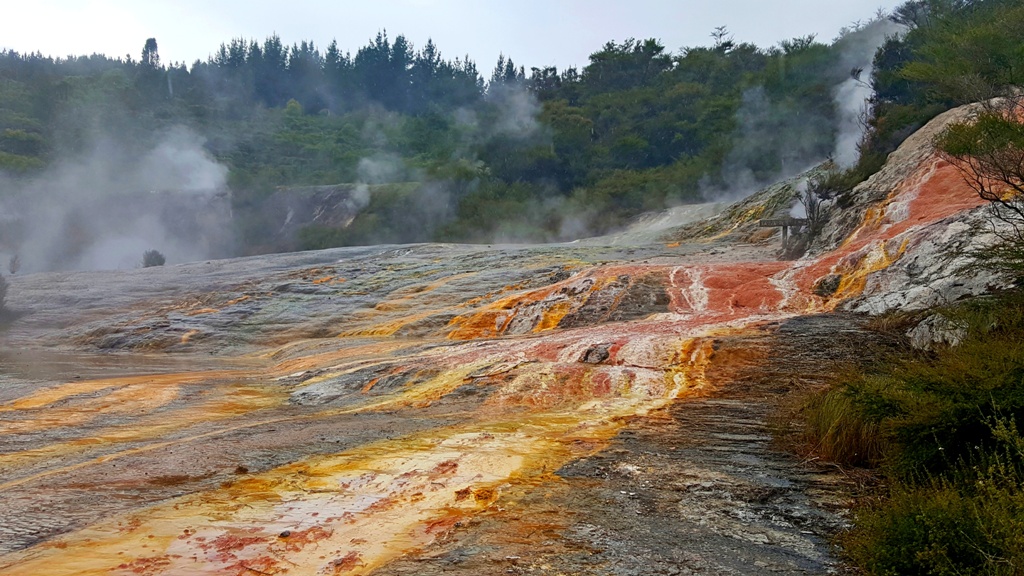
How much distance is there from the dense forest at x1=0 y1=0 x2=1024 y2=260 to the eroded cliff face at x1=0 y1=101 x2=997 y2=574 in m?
5.22

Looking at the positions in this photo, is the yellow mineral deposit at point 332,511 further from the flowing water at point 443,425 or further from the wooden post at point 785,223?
the wooden post at point 785,223

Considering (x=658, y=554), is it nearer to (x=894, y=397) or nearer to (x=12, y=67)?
(x=894, y=397)

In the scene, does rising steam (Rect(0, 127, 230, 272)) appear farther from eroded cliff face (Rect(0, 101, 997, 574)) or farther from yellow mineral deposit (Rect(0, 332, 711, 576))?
yellow mineral deposit (Rect(0, 332, 711, 576))

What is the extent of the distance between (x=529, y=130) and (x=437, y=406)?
41221 millimetres

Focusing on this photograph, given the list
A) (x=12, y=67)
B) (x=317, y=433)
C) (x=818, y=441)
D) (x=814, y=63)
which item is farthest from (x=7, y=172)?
(x=818, y=441)

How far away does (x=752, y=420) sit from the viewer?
788 cm

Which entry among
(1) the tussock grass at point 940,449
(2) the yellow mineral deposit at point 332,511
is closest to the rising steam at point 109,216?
(2) the yellow mineral deposit at point 332,511

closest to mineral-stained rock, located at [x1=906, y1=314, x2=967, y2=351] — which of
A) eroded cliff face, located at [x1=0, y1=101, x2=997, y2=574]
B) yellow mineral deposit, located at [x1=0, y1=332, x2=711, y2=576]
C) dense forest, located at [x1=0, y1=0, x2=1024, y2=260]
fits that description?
eroded cliff face, located at [x1=0, y1=101, x2=997, y2=574]

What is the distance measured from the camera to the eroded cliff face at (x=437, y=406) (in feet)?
15.2

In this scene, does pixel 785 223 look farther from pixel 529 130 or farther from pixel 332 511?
pixel 529 130

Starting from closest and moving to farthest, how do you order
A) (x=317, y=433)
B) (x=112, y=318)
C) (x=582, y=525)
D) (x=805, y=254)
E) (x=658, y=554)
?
(x=658, y=554), (x=582, y=525), (x=317, y=433), (x=805, y=254), (x=112, y=318)

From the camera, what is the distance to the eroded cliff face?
15.2ft

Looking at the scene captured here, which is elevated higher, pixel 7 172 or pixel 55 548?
pixel 7 172

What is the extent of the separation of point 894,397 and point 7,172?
54.7 meters
